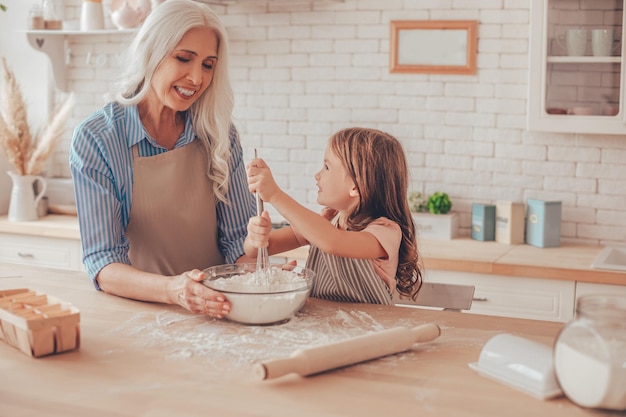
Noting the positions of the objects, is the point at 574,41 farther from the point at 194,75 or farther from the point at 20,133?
the point at 20,133

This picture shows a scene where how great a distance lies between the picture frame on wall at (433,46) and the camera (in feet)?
13.2

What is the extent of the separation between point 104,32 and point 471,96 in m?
2.04

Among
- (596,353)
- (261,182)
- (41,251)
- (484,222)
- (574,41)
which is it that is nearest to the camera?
(596,353)

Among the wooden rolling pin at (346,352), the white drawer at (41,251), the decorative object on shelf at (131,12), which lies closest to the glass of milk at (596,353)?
the wooden rolling pin at (346,352)

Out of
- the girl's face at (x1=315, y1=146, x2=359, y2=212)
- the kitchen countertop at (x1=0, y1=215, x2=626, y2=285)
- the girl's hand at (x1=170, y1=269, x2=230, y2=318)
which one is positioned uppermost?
the girl's face at (x1=315, y1=146, x2=359, y2=212)

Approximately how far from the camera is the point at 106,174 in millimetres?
2398

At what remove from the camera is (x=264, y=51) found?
14.4 feet

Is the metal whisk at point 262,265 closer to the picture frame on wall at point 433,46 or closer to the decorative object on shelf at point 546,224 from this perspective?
the decorative object on shelf at point 546,224

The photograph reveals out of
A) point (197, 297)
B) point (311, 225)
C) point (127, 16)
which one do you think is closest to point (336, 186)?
point (311, 225)

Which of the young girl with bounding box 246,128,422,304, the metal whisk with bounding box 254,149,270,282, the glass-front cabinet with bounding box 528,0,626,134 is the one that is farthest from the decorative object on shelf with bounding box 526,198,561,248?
the metal whisk with bounding box 254,149,270,282

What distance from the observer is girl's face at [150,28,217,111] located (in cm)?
247

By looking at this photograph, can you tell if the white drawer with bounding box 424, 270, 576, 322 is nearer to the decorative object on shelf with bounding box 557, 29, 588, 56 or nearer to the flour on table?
the decorative object on shelf with bounding box 557, 29, 588, 56

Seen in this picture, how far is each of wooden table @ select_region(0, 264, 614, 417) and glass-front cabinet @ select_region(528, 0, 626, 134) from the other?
1900 millimetres

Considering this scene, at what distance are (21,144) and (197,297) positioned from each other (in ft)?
9.08
